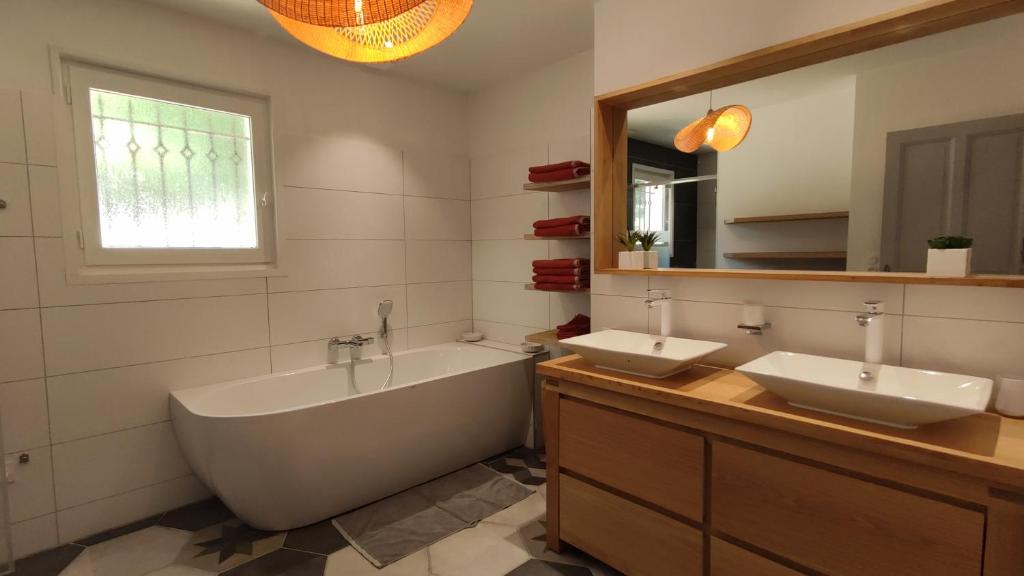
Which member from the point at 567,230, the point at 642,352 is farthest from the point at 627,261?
the point at 567,230

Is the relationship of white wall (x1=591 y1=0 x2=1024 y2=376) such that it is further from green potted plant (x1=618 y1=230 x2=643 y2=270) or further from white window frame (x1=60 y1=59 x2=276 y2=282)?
white window frame (x1=60 y1=59 x2=276 y2=282)

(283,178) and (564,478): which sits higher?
(283,178)

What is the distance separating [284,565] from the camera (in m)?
1.90

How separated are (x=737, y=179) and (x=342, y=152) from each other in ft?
7.16

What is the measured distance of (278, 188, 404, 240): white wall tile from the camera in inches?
107

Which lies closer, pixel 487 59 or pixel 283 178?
pixel 283 178

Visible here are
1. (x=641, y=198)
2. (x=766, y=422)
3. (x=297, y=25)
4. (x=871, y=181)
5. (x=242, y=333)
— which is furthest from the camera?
(x=242, y=333)

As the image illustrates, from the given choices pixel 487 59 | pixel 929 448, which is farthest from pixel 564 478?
pixel 487 59

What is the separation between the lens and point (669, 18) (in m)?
2.01

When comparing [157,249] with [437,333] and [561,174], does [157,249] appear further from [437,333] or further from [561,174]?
[561,174]

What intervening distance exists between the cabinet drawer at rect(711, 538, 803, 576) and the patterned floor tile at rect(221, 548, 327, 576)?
143 centimetres

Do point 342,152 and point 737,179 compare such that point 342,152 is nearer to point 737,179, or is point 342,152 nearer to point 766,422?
point 737,179

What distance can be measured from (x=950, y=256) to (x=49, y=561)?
11.2ft

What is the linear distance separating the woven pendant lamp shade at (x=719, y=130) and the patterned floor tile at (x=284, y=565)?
2.28 metres
